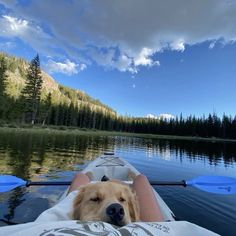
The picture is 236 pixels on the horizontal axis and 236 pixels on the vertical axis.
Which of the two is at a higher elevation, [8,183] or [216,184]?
[216,184]

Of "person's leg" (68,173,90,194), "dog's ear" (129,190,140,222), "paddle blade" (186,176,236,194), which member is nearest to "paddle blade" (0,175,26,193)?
"person's leg" (68,173,90,194)

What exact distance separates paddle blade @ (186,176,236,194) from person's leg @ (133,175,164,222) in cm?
391

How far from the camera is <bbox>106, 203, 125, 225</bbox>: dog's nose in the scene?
236cm

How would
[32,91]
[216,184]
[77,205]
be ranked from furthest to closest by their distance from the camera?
[32,91] → [216,184] → [77,205]

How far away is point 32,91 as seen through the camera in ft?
216

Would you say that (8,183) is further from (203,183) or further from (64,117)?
(64,117)

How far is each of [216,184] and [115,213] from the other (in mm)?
6340

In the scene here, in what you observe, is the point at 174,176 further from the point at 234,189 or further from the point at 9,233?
the point at 9,233

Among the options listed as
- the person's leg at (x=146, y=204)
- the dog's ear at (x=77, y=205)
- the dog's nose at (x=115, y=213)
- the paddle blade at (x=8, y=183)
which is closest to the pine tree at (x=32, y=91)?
the paddle blade at (x=8, y=183)

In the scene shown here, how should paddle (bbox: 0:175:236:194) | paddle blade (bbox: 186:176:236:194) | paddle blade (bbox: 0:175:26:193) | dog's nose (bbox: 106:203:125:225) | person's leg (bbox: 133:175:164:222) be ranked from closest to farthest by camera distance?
dog's nose (bbox: 106:203:125:225)
person's leg (bbox: 133:175:164:222)
paddle blade (bbox: 0:175:26:193)
paddle (bbox: 0:175:236:194)
paddle blade (bbox: 186:176:236:194)

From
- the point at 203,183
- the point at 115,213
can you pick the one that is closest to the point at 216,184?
the point at 203,183

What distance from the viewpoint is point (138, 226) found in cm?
188

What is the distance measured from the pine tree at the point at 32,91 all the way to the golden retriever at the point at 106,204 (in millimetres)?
63368

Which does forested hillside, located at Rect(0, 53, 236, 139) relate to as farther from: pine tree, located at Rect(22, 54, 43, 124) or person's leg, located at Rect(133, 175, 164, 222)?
person's leg, located at Rect(133, 175, 164, 222)
